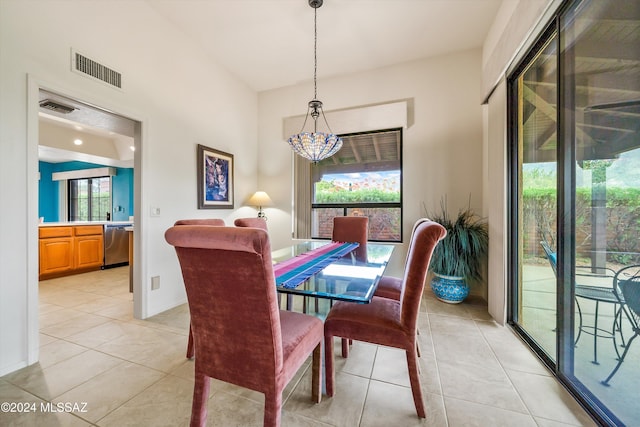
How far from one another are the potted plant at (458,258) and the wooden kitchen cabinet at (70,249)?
218 inches

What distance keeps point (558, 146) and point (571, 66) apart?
464mm

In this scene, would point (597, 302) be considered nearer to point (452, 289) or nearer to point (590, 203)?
point (590, 203)

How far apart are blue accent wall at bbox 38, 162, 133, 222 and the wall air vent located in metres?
4.37

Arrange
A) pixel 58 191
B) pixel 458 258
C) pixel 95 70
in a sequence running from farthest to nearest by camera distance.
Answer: pixel 58 191 < pixel 458 258 < pixel 95 70

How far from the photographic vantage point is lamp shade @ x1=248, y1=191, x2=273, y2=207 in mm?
3846

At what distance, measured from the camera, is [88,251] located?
431cm

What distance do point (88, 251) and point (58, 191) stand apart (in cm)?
386

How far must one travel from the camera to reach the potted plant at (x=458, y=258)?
2.72m

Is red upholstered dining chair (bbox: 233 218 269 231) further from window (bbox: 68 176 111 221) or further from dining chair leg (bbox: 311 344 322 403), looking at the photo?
window (bbox: 68 176 111 221)

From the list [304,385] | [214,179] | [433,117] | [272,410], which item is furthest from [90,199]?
[433,117]

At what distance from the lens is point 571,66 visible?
4.83 ft

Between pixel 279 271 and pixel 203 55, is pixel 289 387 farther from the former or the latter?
pixel 203 55

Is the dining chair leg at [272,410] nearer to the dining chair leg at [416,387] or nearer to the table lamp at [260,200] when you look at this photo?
the dining chair leg at [416,387]

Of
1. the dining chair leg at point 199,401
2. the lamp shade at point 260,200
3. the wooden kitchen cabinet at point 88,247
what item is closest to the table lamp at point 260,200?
the lamp shade at point 260,200
